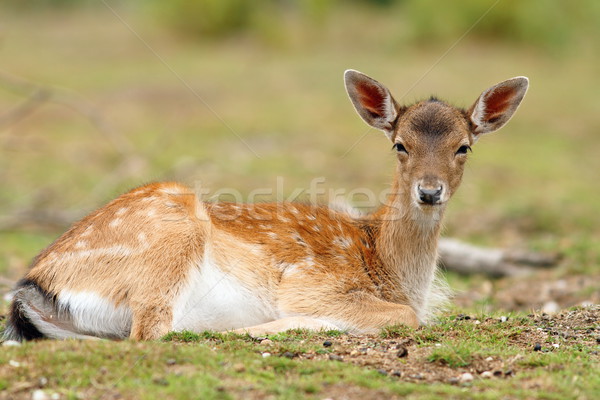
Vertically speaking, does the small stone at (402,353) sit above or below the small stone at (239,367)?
above

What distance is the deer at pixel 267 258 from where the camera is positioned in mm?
5812

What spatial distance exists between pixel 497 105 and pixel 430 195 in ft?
5.16

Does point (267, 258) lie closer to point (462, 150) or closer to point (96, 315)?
point (96, 315)

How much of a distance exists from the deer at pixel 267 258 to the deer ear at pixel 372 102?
12mm

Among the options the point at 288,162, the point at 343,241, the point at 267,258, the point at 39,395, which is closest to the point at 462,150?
the point at 343,241

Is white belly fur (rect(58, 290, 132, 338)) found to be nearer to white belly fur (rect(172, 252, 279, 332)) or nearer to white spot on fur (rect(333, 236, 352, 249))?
white belly fur (rect(172, 252, 279, 332))

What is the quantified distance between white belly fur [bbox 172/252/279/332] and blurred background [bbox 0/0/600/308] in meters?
2.40

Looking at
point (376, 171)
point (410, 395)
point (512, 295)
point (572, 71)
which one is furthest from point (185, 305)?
point (572, 71)

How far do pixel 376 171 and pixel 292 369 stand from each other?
11607 millimetres

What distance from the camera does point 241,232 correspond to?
6.70m

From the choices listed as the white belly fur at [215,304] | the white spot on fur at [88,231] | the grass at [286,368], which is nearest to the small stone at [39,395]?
the grass at [286,368]

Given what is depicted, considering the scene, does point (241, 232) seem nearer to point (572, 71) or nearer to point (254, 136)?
point (254, 136)

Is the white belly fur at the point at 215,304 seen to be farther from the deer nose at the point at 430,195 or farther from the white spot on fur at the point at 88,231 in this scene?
the deer nose at the point at 430,195

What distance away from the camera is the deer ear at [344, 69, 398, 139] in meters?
7.23
